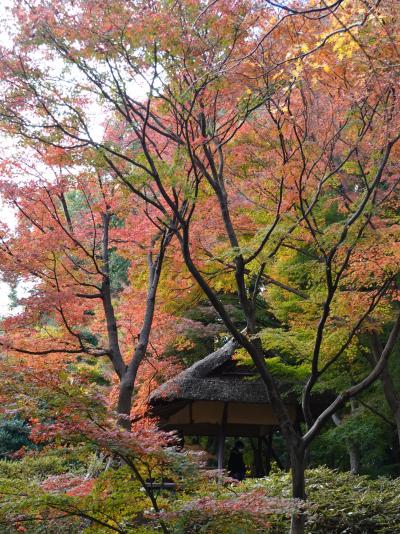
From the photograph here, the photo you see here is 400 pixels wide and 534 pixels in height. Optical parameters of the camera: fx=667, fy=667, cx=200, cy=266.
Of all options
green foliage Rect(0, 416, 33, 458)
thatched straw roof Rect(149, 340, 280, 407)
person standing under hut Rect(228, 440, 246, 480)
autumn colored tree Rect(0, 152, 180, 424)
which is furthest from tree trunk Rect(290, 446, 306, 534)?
green foliage Rect(0, 416, 33, 458)

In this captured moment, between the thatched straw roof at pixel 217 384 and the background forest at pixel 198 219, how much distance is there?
1850 millimetres

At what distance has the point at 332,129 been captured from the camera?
8.31 meters

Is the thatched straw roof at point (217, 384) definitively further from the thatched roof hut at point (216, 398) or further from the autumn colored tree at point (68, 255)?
the autumn colored tree at point (68, 255)

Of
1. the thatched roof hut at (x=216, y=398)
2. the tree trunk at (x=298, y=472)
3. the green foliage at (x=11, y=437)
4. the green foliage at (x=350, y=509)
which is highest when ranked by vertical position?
the thatched roof hut at (x=216, y=398)

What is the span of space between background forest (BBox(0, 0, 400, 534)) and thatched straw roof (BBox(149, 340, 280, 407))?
185 cm

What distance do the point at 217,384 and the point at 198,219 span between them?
14.2ft

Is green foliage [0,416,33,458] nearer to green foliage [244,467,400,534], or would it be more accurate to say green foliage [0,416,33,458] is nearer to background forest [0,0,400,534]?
background forest [0,0,400,534]

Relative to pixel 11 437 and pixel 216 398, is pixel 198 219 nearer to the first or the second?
pixel 216 398

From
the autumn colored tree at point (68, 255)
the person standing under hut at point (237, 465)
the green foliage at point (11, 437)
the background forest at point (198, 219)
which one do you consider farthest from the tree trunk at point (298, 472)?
the green foliage at point (11, 437)

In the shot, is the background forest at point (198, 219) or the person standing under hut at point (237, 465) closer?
the background forest at point (198, 219)

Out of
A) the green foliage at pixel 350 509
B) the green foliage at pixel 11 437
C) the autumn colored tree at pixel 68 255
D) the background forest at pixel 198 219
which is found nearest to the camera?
the background forest at pixel 198 219

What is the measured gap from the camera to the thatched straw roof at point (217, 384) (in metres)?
12.8

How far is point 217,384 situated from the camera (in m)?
13.0

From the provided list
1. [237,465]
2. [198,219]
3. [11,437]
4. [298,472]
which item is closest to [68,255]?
[198,219]
